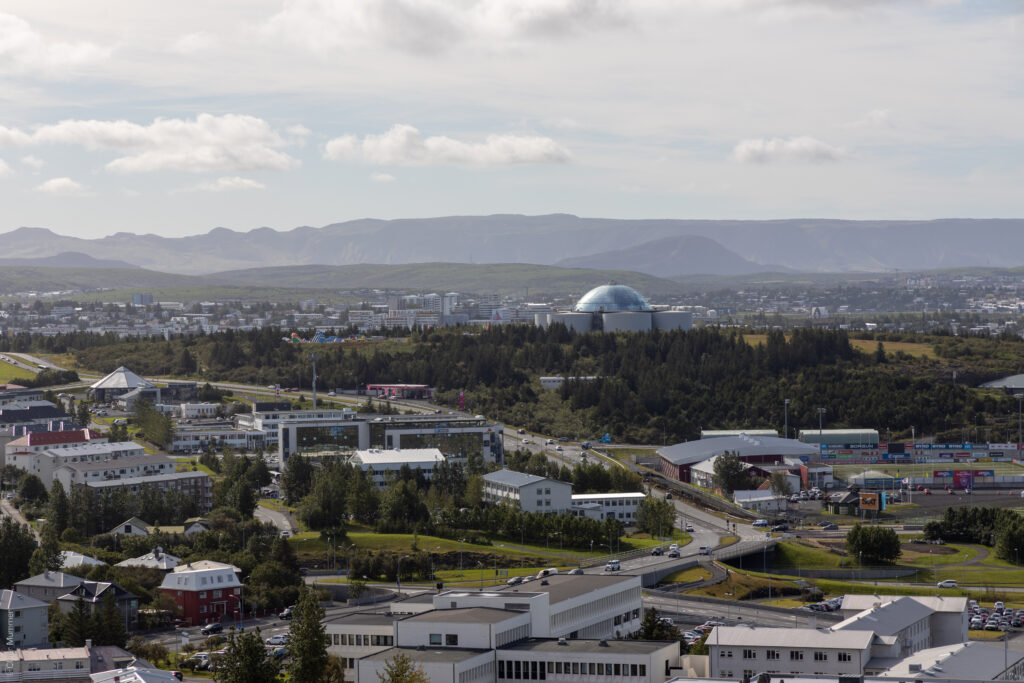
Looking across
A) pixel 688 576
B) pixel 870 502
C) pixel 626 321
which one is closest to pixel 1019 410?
pixel 870 502

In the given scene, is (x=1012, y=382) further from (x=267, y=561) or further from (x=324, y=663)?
(x=324, y=663)

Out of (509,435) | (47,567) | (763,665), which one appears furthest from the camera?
(509,435)

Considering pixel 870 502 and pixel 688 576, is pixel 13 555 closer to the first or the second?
pixel 688 576

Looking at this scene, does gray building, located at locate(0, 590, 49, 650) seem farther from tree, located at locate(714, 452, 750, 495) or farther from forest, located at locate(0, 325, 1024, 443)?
forest, located at locate(0, 325, 1024, 443)

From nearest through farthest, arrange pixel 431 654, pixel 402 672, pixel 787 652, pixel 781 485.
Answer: pixel 402 672 < pixel 431 654 < pixel 787 652 < pixel 781 485

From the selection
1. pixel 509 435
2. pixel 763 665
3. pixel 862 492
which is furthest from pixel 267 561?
pixel 509 435

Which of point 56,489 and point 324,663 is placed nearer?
point 324,663

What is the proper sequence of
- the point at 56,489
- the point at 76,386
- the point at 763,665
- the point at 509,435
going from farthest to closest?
the point at 76,386 < the point at 509,435 < the point at 56,489 < the point at 763,665
